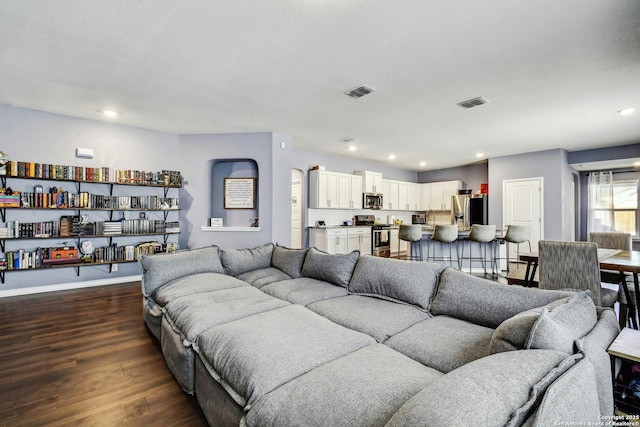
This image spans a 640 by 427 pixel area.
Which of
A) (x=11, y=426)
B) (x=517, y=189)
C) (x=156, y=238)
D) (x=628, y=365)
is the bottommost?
(x=11, y=426)

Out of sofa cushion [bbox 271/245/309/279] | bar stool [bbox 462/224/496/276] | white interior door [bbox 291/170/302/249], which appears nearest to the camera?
sofa cushion [bbox 271/245/309/279]

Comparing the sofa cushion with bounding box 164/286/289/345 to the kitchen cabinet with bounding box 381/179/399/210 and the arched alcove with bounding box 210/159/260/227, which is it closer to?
the arched alcove with bounding box 210/159/260/227

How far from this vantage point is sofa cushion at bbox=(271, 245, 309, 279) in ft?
10.7

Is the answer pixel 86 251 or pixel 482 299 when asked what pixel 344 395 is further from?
pixel 86 251

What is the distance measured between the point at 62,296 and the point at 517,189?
8635 millimetres

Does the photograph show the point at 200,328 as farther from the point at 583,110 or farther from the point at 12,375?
the point at 583,110

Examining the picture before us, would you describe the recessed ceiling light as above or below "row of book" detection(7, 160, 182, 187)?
above

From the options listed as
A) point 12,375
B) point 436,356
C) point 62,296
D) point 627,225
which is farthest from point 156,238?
point 627,225

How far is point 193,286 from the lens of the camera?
8.76 feet

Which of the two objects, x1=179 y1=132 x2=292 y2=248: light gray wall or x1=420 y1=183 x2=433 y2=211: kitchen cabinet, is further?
x1=420 y1=183 x2=433 y2=211: kitchen cabinet

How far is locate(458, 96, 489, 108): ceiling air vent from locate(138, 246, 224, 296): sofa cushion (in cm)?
363

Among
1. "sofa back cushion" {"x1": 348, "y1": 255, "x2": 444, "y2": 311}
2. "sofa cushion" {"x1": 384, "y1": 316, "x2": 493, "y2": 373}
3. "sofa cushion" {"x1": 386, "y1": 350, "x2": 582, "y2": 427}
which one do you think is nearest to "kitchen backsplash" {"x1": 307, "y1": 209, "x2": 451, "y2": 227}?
"sofa back cushion" {"x1": 348, "y1": 255, "x2": 444, "y2": 311}

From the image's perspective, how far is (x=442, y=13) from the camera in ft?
6.89

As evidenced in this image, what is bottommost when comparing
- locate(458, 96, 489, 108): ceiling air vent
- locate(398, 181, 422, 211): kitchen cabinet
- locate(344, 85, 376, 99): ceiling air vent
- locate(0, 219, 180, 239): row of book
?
locate(0, 219, 180, 239): row of book
